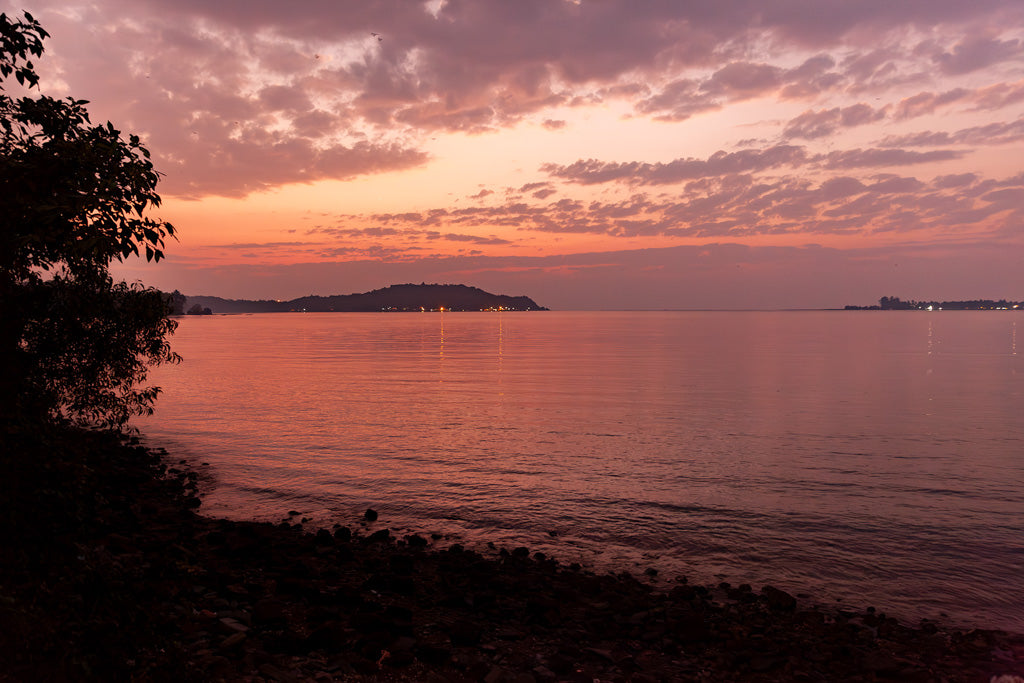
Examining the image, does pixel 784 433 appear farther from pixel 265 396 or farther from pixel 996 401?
pixel 265 396

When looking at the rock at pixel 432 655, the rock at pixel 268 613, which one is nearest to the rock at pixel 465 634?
the rock at pixel 432 655

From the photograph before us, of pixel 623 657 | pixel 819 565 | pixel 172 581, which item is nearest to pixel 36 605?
pixel 172 581

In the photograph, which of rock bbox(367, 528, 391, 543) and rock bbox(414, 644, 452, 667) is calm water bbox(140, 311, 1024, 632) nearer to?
rock bbox(367, 528, 391, 543)

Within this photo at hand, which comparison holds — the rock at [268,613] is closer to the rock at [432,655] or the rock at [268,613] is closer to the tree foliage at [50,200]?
the rock at [432,655]

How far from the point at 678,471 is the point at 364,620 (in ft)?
69.1

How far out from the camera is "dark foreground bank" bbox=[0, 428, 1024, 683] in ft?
35.1

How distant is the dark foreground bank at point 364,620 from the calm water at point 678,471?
265 cm

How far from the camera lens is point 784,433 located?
133ft

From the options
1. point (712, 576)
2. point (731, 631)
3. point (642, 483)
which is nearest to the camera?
point (731, 631)

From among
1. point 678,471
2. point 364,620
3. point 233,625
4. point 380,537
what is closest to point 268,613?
point 233,625

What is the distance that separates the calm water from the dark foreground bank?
2.65m

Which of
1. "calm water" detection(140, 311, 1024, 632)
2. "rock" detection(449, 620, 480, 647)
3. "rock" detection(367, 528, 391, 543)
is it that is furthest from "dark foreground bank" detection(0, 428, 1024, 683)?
"calm water" detection(140, 311, 1024, 632)

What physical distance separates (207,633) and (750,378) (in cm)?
7023

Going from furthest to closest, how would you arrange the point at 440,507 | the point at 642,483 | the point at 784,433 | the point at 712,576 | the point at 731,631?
the point at 784,433 → the point at 642,483 → the point at 440,507 → the point at 712,576 → the point at 731,631
